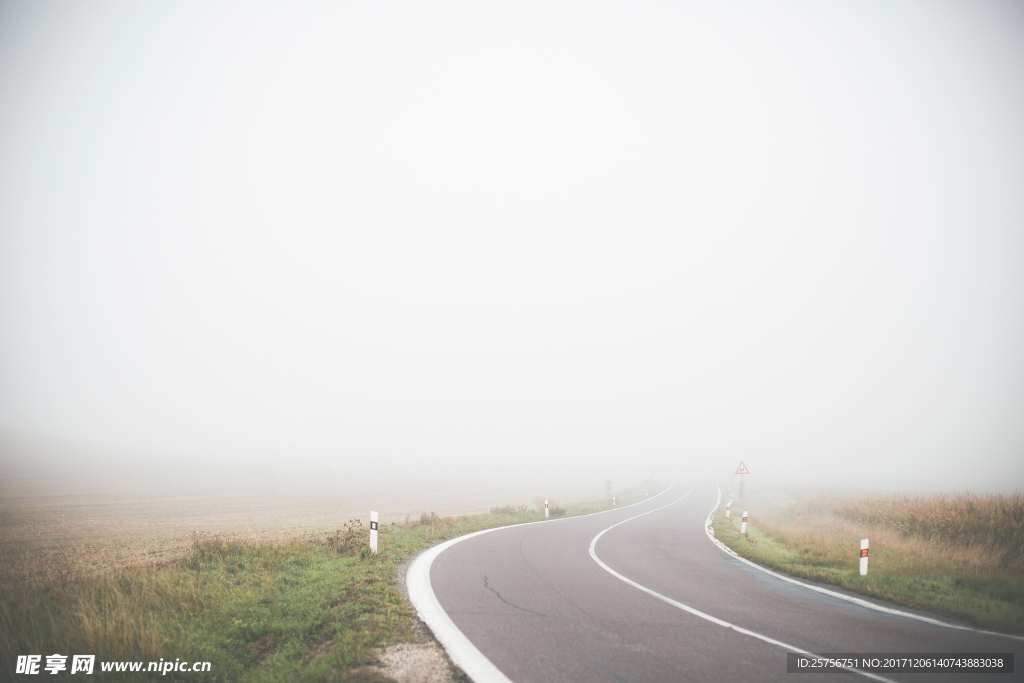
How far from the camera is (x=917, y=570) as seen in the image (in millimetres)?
8945

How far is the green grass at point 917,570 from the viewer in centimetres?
661

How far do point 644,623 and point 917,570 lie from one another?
24.6 ft

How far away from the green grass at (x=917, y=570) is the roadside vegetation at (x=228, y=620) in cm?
812

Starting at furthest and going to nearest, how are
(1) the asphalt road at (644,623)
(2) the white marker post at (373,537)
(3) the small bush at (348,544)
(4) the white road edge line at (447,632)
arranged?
1. (3) the small bush at (348,544)
2. (2) the white marker post at (373,537)
3. (1) the asphalt road at (644,623)
4. (4) the white road edge line at (447,632)

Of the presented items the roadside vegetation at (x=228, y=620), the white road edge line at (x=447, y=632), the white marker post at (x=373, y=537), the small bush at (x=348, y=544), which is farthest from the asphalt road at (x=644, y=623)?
the small bush at (x=348, y=544)

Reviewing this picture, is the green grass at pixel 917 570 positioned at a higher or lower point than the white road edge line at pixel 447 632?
lower

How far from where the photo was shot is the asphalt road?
4348 millimetres

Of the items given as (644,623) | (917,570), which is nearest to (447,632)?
(644,623)

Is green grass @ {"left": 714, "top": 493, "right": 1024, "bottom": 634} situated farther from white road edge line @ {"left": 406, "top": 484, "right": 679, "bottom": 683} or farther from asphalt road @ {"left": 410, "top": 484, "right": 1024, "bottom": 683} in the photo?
white road edge line @ {"left": 406, "top": 484, "right": 679, "bottom": 683}

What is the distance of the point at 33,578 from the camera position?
995 centimetres

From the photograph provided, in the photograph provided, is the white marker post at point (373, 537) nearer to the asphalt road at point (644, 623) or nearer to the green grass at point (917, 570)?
the asphalt road at point (644, 623)

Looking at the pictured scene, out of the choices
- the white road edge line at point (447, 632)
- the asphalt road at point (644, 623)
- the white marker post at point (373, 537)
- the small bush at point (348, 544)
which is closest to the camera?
the white road edge line at point (447, 632)

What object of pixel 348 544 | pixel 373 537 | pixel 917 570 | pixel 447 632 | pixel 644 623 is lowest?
pixel 917 570

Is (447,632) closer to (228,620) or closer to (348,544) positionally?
(228,620)
